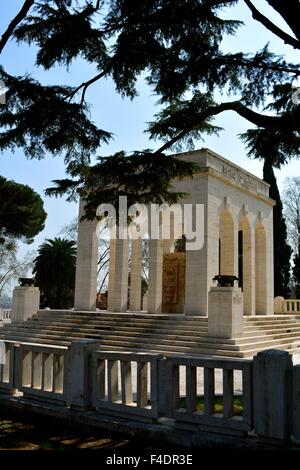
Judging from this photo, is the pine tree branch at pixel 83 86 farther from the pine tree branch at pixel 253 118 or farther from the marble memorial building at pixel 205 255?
the marble memorial building at pixel 205 255

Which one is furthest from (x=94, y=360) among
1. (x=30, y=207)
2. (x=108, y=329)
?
(x=30, y=207)

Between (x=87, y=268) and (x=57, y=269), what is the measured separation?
11398 millimetres

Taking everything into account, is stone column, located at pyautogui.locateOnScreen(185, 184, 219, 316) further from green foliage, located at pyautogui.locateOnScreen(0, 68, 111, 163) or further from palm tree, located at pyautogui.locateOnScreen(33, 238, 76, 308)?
palm tree, located at pyautogui.locateOnScreen(33, 238, 76, 308)

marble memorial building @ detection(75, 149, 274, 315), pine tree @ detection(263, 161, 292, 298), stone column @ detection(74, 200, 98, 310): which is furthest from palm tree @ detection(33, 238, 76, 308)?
pine tree @ detection(263, 161, 292, 298)

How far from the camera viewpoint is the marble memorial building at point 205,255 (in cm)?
1716

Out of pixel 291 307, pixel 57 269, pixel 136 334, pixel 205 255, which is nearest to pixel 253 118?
pixel 136 334

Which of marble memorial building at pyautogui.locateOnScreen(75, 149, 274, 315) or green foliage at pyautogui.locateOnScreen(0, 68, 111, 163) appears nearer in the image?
green foliage at pyautogui.locateOnScreen(0, 68, 111, 163)

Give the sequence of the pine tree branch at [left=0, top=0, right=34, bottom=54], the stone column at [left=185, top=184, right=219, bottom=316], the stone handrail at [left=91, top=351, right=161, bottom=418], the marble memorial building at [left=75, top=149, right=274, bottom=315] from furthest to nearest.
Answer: the marble memorial building at [left=75, top=149, right=274, bottom=315] → the stone column at [left=185, top=184, right=219, bottom=316] → the pine tree branch at [left=0, top=0, right=34, bottom=54] → the stone handrail at [left=91, top=351, right=161, bottom=418]

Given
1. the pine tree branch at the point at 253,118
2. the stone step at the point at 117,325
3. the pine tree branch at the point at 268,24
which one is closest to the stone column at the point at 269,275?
the stone step at the point at 117,325

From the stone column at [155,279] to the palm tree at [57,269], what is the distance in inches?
529

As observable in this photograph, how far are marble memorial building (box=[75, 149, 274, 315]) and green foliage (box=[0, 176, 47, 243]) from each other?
12002mm

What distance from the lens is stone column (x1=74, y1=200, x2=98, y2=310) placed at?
19.9 meters

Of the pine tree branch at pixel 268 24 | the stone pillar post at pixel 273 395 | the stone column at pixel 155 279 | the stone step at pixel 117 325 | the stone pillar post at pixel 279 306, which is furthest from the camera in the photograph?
the stone pillar post at pixel 279 306

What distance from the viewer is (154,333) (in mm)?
14586
